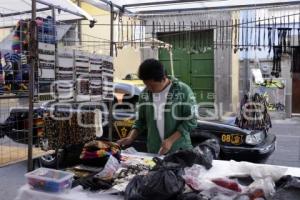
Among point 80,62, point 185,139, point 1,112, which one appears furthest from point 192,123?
point 1,112

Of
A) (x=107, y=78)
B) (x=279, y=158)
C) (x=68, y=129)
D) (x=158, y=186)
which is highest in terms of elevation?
(x=107, y=78)

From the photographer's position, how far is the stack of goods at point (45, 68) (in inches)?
111

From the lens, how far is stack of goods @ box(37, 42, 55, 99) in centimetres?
283

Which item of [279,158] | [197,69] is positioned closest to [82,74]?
[279,158]

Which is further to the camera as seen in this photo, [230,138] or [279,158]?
[279,158]

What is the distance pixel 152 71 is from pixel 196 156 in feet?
2.81

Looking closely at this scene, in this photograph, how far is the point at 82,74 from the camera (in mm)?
3281

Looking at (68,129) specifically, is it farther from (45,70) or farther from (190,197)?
(190,197)

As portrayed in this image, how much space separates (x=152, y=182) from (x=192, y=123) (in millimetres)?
1278

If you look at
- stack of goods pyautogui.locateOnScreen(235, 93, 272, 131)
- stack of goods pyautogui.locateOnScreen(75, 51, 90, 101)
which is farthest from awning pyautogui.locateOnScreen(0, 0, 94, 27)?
stack of goods pyautogui.locateOnScreen(235, 93, 272, 131)

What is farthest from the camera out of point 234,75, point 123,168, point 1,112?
point 234,75

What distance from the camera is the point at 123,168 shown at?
2.37 meters

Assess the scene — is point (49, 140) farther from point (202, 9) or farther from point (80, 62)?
point (202, 9)

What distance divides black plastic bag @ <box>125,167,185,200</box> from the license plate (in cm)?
350
